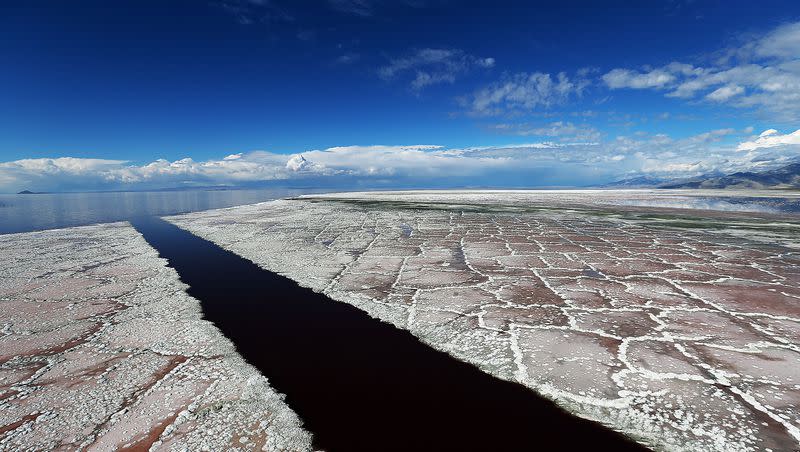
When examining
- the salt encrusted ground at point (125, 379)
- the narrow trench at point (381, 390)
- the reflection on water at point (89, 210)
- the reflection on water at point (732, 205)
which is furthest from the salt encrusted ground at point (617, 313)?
the reflection on water at point (89, 210)

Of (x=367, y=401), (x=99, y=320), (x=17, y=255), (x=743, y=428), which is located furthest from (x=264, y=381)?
(x=17, y=255)

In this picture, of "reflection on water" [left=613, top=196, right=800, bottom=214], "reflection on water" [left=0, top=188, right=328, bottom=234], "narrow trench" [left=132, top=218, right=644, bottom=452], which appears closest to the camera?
"narrow trench" [left=132, top=218, right=644, bottom=452]

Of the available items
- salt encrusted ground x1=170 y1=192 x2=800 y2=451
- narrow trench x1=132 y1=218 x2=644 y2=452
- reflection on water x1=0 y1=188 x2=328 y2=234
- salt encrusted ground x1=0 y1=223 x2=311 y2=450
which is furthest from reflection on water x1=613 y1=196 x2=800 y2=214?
reflection on water x1=0 y1=188 x2=328 y2=234

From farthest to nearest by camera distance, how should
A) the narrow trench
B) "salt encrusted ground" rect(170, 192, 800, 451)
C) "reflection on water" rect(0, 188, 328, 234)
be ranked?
"reflection on water" rect(0, 188, 328, 234) → "salt encrusted ground" rect(170, 192, 800, 451) → the narrow trench

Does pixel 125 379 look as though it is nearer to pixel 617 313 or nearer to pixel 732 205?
pixel 617 313

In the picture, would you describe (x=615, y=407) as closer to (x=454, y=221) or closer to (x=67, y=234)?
(x=454, y=221)

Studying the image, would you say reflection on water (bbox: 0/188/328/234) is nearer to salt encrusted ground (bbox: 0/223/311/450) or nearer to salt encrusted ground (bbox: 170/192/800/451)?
salt encrusted ground (bbox: 170/192/800/451)

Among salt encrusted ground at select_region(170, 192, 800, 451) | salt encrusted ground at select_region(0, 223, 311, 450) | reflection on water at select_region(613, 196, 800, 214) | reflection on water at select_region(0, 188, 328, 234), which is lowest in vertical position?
reflection on water at select_region(0, 188, 328, 234)
